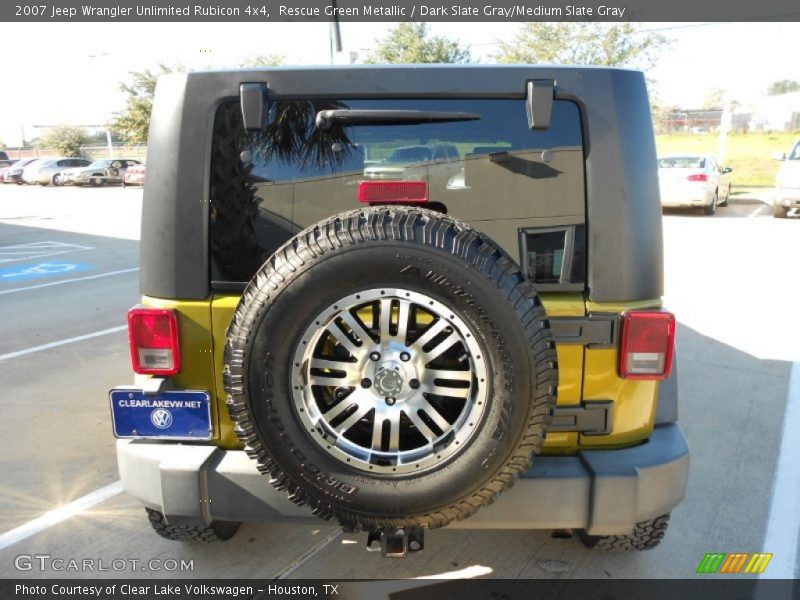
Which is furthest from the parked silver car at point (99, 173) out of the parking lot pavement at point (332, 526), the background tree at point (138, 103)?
the parking lot pavement at point (332, 526)

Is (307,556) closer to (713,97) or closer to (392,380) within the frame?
(392,380)

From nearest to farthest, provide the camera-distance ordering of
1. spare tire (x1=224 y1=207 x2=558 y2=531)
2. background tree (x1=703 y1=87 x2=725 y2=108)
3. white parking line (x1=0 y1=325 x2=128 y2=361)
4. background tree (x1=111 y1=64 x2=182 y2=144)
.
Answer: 1. spare tire (x1=224 y1=207 x2=558 y2=531)
2. white parking line (x1=0 y1=325 x2=128 y2=361)
3. background tree (x1=111 y1=64 x2=182 y2=144)
4. background tree (x1=703 y1=87 x2=725 y2=108)

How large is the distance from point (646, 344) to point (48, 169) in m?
39.0

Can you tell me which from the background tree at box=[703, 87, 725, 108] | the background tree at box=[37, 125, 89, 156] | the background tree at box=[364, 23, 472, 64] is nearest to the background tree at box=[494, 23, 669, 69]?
the background tree at box=[364, 23, 472, 64]

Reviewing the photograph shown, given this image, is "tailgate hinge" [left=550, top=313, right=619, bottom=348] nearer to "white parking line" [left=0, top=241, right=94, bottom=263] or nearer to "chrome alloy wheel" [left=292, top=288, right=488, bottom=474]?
"chrome alloy wheel" [left=292, top=288, right=488, bottom=474]

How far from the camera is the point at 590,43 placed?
2698 centimetres

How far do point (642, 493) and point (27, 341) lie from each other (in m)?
6.08

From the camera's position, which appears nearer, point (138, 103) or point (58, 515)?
point (58, 515)

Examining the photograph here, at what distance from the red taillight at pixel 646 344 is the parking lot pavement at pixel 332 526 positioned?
3.36 feet

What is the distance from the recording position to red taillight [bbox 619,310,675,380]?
2285 mm

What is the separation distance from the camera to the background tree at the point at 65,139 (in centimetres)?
5338

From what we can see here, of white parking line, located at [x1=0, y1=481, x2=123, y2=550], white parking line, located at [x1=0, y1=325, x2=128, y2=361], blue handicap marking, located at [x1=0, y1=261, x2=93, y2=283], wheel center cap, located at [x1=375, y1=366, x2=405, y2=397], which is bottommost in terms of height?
blue handicap marking, located at [x1=0, y1=261, x2=93, y2=283]

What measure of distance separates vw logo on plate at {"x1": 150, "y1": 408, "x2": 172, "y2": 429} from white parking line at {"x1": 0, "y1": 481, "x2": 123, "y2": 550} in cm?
126
